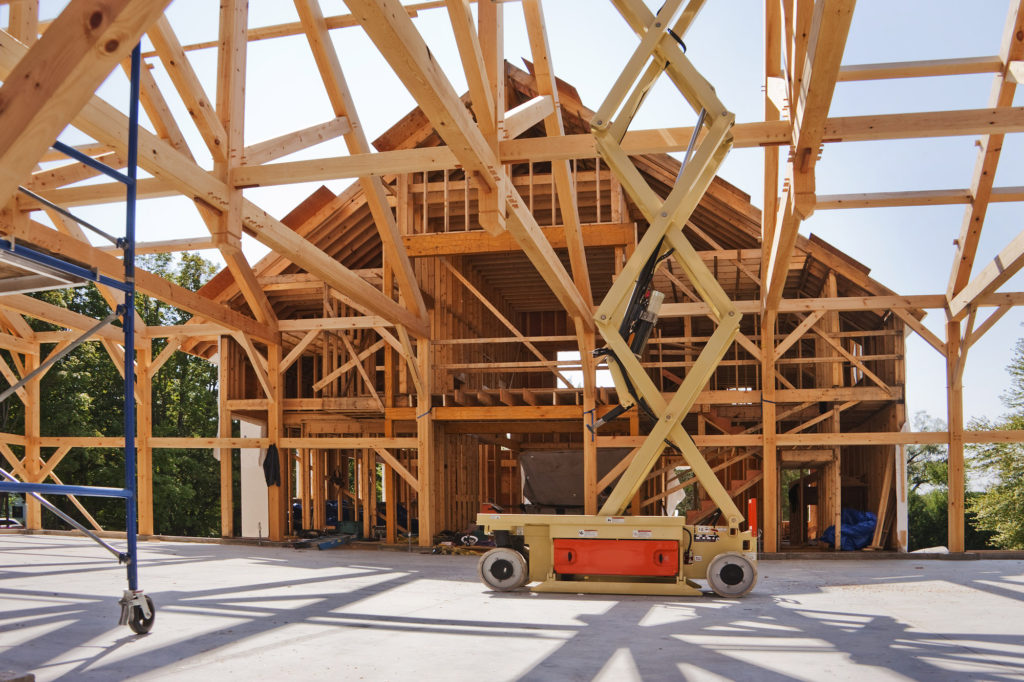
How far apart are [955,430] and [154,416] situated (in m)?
32.7

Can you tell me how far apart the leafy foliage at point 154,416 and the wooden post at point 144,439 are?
13648mm

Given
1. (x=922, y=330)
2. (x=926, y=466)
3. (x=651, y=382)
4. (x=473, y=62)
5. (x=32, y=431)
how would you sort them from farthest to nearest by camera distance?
1. (x=926, y=466)
2. (x=32, y=431)
3. (x=922, y=330)
4. (x=651, y=382)
5. (x=473, y=62)

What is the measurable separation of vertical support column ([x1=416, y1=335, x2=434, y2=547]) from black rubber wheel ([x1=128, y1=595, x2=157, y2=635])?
861 cm

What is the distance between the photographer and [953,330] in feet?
43.8

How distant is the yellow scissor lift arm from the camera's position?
8.38 meters

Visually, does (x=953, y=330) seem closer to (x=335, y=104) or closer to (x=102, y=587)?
(x=335, y=104)

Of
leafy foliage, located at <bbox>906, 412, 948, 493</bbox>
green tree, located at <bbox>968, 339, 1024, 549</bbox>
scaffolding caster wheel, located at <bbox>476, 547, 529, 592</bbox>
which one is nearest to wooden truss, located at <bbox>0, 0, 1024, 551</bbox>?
scaffolding caster wheel, located at <bbox>476, 547, 529, 592</bbox>

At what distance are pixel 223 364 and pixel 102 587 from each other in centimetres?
751

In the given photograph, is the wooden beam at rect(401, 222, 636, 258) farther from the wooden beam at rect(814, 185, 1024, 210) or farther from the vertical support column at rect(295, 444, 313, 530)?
the vertical support column at rect(295, 444, 313, 530)

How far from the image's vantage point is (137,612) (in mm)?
5965

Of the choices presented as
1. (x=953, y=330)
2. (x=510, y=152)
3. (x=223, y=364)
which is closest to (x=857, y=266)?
(x=953, y=330)

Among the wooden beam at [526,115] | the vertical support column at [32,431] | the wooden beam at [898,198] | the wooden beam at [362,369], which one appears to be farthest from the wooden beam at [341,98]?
the vertical support column at [32,431]

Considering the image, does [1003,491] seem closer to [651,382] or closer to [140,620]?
[651,382]

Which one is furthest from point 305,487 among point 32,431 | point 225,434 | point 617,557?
point 617,557
